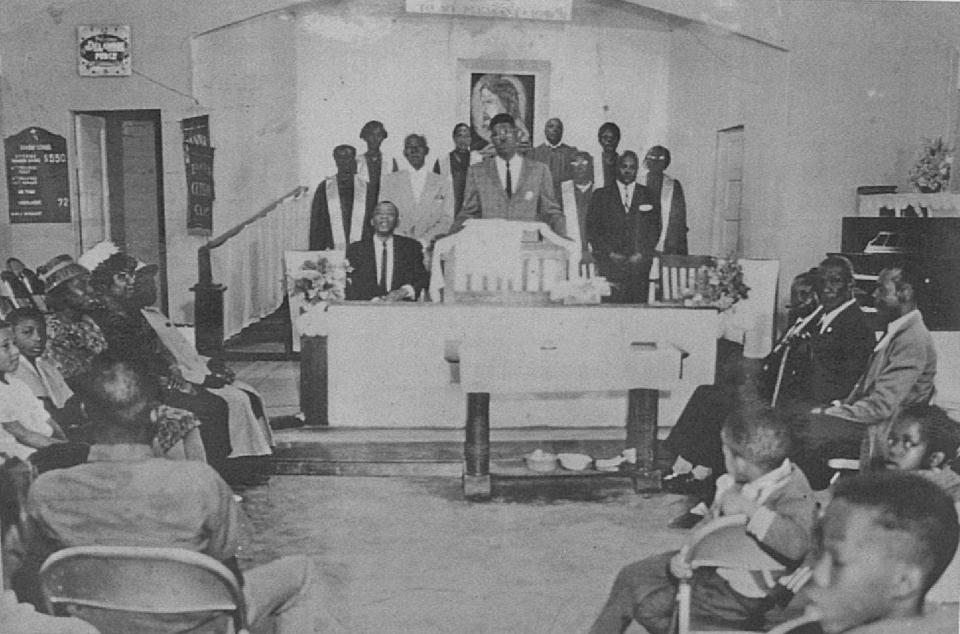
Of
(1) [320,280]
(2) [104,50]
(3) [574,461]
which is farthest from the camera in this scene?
(3) [574,461]

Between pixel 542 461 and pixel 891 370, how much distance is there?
830 millimetres

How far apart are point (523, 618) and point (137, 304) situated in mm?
1101

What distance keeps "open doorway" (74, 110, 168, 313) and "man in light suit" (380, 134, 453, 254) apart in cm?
50

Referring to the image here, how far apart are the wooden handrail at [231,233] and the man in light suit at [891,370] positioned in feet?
4.14

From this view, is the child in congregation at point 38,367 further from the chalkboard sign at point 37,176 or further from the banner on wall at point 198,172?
the banner on wall at point 198,172

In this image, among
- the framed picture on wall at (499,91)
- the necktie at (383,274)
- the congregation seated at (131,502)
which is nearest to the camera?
the congregation seated at (131,502)

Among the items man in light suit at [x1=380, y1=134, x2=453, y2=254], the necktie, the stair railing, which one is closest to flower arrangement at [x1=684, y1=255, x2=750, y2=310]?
man in light suit at [x1=380, y1=134, x2=453, y2=254]

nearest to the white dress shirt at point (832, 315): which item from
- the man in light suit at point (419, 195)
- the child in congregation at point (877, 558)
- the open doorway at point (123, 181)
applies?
the child in congregation at point (877, 558)

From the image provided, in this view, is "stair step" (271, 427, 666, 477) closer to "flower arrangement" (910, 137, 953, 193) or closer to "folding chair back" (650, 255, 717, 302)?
"folding chair back" (650, 255, 717, 302)

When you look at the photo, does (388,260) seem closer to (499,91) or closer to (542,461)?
(499,91)

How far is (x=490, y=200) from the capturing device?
1917mm

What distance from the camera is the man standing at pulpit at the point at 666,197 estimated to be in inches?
75.7

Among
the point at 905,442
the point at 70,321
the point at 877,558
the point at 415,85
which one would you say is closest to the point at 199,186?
the point at 70,321

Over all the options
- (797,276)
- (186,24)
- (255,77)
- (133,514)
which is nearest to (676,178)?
(797,276)
